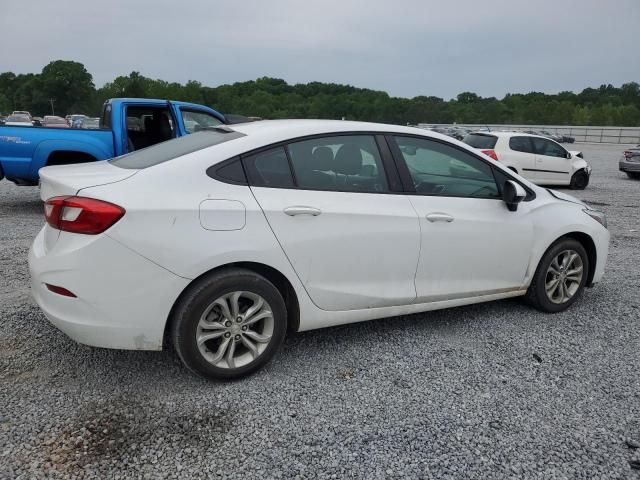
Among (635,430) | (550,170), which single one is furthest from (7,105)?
(635,430)

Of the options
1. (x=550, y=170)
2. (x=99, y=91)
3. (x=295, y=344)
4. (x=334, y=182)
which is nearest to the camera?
(x=334, y=182)

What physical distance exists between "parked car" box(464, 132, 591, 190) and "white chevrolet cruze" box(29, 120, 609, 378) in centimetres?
937

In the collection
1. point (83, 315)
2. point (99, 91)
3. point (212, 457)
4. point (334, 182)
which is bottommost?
point (212, 457)

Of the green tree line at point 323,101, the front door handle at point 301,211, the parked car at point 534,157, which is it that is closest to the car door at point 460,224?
the front door handle at point 301,211

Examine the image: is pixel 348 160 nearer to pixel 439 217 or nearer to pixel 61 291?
pixel 439 217

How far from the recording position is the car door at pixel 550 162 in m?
13.5

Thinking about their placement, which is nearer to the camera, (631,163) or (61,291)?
(61,291)

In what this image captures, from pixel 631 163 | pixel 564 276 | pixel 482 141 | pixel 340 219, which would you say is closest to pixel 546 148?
pixel 482 141

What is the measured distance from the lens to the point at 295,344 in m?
3.71

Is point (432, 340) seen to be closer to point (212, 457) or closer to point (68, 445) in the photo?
point (212, 457)

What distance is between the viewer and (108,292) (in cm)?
275

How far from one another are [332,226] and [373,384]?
985 millimetres

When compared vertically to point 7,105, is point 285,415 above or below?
below

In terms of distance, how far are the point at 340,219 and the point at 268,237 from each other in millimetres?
491
